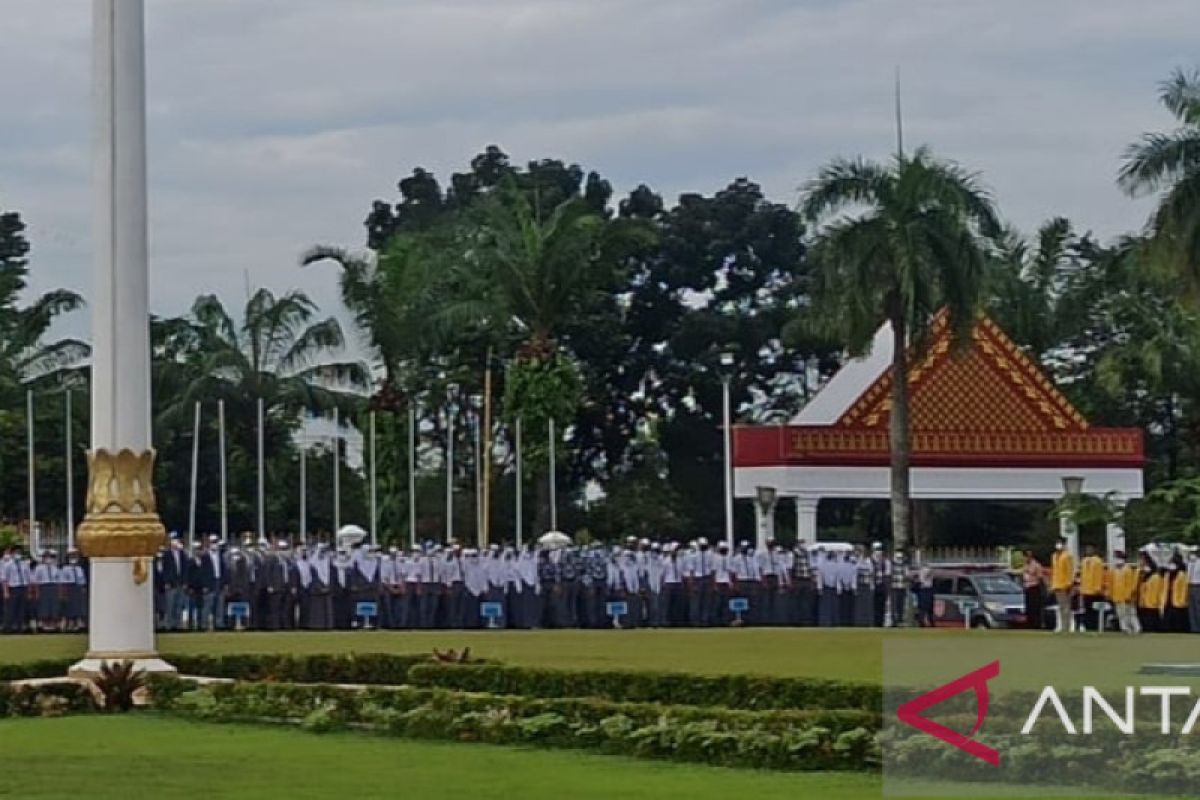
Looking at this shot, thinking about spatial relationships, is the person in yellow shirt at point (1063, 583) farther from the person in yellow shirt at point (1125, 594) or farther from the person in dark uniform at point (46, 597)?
the person in dark uniform at point (46, 597)

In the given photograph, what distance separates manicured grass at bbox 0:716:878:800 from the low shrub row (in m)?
0.26

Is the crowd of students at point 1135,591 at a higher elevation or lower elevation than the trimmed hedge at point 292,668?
higher

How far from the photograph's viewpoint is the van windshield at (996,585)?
3681 centimetres

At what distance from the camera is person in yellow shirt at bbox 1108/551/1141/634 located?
3366 centimetres

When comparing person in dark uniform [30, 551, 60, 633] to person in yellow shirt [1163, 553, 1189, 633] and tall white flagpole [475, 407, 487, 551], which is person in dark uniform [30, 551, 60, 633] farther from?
person in yellow shirt [1163, 553, 1189, 633]

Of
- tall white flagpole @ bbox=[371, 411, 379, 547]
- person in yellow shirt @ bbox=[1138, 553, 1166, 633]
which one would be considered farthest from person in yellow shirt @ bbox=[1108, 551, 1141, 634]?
tall white flagpole @ bbox=[371, 411, 379, 547]

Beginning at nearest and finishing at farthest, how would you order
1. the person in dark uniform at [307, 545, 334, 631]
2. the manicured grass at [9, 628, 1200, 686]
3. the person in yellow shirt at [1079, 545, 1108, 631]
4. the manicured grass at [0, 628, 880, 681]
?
the manicured grass at [9, 628, 1200, 686], the manicured grass at [0, 628, 880, 681], the person in dark uniform at [307, 545, 334, 631], the person in yellow shirt at [1079, 545, 1108, 631]

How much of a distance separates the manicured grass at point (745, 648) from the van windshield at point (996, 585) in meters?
4.00

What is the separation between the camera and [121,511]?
1955cm

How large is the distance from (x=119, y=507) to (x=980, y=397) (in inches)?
1113

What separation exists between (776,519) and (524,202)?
1067 centimetres

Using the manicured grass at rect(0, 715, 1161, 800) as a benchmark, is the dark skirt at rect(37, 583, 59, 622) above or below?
above

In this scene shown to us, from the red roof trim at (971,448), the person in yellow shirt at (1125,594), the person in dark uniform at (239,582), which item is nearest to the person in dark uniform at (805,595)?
the person in yellow shirt at (1125,594)

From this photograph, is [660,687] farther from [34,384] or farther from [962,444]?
[34,384]
